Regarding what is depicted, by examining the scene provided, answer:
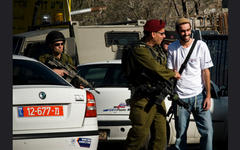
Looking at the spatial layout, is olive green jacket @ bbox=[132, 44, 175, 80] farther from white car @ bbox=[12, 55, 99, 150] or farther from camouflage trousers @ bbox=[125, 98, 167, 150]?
white car @ bbox=[12, 55, 99, 150]

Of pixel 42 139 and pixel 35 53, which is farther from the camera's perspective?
pixel 35 53

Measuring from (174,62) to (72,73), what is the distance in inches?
69.8

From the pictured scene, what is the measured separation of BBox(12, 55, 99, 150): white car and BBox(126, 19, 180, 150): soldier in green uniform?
0.54 m

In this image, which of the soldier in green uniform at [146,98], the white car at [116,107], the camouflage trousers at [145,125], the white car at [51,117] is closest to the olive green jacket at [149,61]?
the soldier in green uniform at [146,98]

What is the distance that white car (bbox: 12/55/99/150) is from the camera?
5.84 m

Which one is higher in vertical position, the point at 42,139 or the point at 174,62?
the point at 174,62

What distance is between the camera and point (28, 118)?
5.89 metres

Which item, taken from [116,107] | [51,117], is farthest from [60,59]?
[51,117]

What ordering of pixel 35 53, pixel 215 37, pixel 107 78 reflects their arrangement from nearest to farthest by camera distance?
pixel 107 78 < pixel 215 37 < pixel 35 53

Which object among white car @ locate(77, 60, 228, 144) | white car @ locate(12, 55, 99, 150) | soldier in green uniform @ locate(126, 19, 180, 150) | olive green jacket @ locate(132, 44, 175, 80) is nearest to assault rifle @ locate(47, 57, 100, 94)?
white car @ locate(77, 60, 228, 144)

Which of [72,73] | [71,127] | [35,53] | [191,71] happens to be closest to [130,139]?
[71,127]

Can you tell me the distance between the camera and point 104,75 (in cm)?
858

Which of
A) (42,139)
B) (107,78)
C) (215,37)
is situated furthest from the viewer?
(215,37)

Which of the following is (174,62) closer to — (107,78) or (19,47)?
(107,78)
